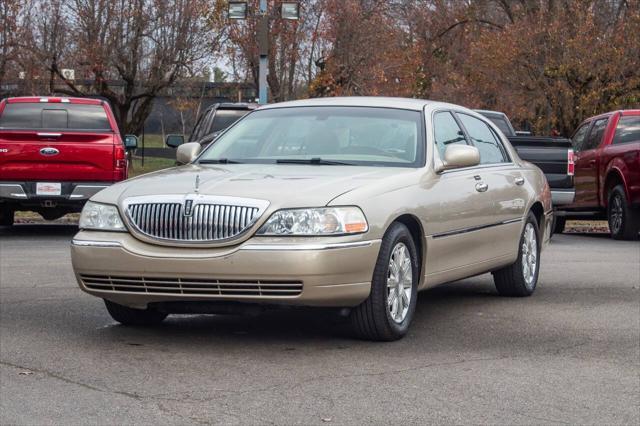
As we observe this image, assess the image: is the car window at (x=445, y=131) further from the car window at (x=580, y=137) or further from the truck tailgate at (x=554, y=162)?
the car window at (x=580, y=137)

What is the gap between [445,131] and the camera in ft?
30.0

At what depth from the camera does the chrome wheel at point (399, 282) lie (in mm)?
7730

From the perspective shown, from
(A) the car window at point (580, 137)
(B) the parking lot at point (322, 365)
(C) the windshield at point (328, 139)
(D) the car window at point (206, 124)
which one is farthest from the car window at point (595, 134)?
(C) the windshield at point (328, 139)

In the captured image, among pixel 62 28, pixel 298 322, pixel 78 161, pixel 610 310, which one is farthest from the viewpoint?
pixel 62 28

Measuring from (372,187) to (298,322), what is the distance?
55.0 inches

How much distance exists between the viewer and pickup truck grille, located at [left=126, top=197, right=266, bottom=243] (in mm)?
7234

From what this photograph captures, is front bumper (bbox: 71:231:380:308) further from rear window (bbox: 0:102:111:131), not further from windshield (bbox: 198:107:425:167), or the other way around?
rear window (bbox: 0:102:111:131)

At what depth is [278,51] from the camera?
3653 centimetres

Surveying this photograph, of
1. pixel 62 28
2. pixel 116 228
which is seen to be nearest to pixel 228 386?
pixel 116 228

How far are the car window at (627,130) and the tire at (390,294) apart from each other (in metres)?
10.5

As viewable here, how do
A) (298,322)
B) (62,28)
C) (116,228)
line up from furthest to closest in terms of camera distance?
(62,28) → (298,322) → (116,228)

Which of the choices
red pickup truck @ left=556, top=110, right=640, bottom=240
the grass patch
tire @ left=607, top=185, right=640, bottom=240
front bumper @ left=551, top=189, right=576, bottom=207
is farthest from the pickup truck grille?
the grass patch

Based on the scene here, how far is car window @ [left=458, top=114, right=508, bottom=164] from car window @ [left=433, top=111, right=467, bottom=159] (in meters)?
0.21

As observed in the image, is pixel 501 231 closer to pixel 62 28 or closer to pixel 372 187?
pixel 372 187
